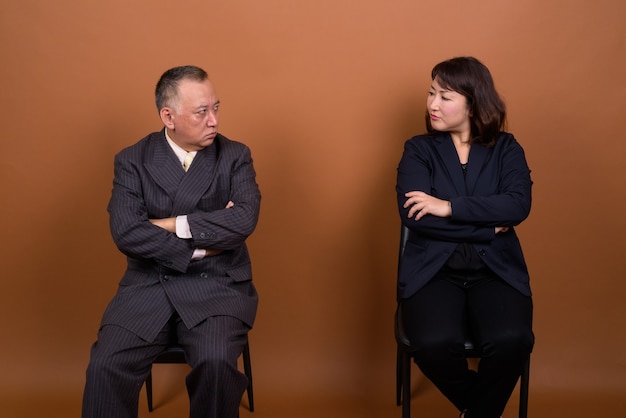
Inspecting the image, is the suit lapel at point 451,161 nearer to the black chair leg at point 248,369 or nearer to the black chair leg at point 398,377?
the black chair leg at point 398,377

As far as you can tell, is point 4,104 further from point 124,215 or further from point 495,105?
point 495,105

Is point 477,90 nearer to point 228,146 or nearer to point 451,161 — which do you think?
point 451,161

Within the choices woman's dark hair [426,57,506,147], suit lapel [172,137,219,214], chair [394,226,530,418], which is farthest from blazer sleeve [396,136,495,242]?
suit lapel [172,137,219,214]

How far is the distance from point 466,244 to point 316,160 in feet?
3.11

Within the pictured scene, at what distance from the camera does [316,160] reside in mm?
3871

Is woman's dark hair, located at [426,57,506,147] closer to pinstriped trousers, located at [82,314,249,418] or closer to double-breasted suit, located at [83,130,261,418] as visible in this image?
double-breasted suit, located at [83,130,261,418]

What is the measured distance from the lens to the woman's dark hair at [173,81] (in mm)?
3145

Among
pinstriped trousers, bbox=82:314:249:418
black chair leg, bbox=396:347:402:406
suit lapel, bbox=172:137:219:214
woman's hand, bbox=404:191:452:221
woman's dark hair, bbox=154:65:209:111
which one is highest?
woman's dark hair, bbox=154:65:209:111

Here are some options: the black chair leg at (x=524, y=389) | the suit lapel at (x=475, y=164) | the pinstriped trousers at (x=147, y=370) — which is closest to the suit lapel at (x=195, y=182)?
the pinstriped trousers at (x=147, y=370)

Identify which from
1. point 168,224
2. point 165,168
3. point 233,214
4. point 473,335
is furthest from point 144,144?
point 473,335

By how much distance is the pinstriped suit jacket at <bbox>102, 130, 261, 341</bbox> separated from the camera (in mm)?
3025

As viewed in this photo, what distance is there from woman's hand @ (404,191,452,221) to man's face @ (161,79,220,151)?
794 mm

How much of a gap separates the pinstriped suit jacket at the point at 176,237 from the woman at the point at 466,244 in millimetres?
624

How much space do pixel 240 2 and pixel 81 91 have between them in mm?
823
